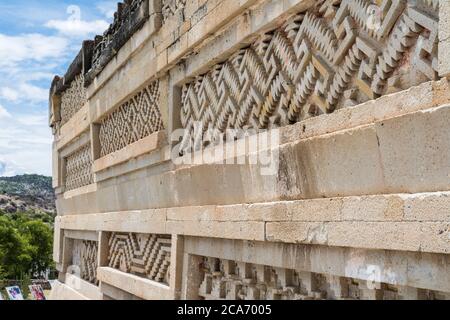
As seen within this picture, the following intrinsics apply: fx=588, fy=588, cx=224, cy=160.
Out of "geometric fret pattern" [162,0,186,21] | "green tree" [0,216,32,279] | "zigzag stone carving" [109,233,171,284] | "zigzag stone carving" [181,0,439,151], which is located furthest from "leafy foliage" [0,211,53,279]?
"zigzag stone carving" [181,0,439,151]

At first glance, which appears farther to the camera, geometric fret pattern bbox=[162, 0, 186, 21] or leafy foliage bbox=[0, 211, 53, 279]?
leafy foliage bbox=[0, 211, 53, 279]

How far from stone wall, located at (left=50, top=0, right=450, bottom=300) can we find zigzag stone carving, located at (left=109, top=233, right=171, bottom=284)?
21 millimetres

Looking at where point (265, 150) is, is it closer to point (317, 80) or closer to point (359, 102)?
point (317, 80)

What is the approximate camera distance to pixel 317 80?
3.00 meters

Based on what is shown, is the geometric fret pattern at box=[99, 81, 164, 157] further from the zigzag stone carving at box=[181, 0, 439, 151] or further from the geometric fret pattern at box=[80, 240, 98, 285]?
the geometric fret pattern at box=[80, 240, 98, 285]

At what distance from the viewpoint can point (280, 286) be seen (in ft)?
11.0

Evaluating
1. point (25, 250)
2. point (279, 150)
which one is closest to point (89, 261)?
point (279, 150)

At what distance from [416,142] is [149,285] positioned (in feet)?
11.1

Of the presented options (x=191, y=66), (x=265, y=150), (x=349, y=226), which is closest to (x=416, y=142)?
(x=349, y=226)

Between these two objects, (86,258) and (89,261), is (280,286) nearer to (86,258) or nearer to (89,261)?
(89,261)

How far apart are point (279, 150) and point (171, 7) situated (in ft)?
7.17

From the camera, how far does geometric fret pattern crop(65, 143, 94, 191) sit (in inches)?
304

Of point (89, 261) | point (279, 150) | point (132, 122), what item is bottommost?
point (89, 261)

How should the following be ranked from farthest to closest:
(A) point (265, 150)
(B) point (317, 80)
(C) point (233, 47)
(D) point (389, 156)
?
(C) point (233, 47)
(A) point (265, 150)
(B) point (317, 80)
(D) point (389, 156)
